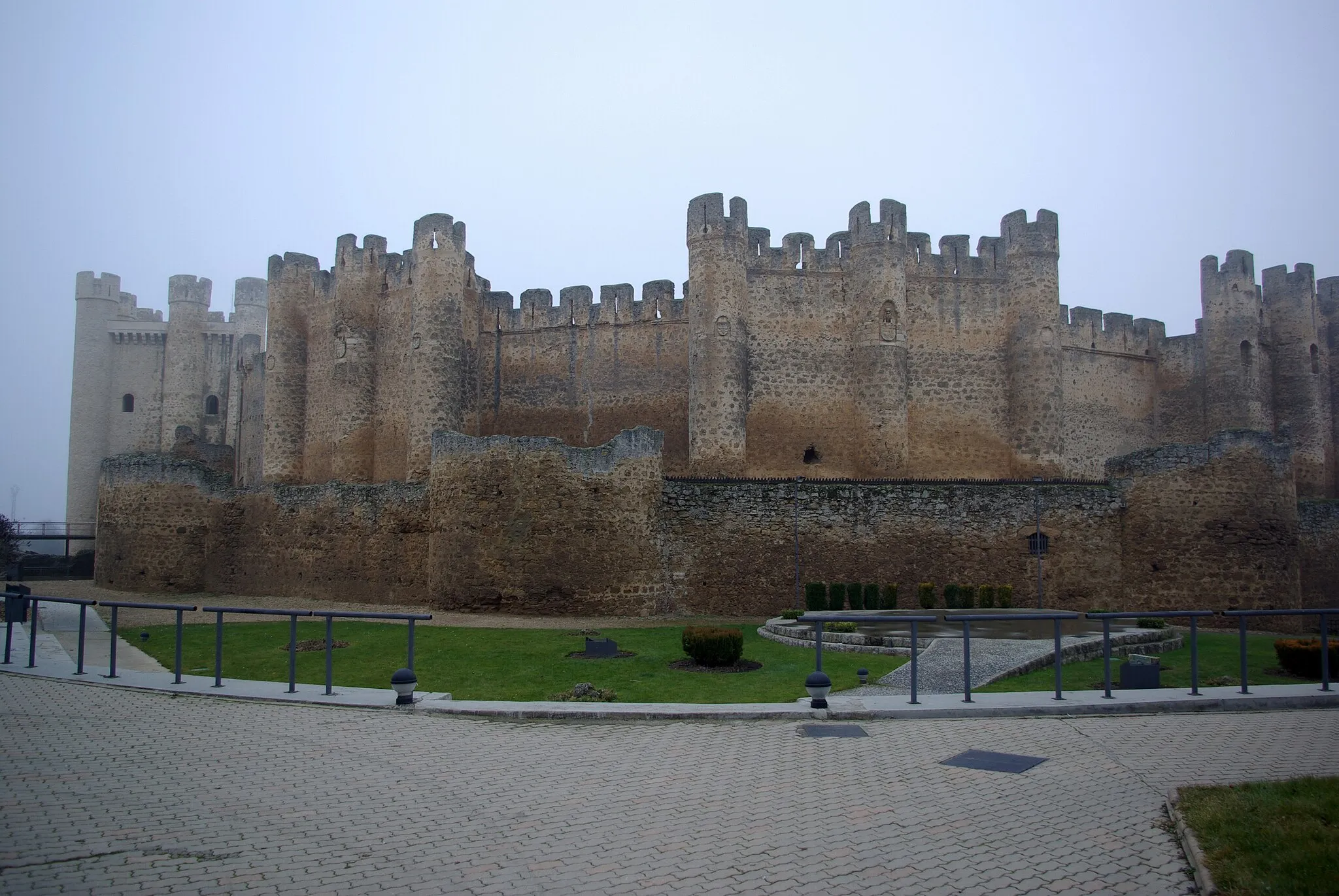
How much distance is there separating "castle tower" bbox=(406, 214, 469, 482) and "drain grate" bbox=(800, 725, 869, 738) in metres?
25.1

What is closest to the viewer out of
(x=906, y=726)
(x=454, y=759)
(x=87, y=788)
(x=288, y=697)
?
(x=87, y=788)

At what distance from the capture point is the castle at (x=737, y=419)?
24516 millimetres

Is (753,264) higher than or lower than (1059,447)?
higher

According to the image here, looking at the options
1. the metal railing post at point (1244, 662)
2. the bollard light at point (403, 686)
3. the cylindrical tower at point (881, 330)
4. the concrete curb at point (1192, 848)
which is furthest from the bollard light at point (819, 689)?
the cylindrical tower at point (881, 330)

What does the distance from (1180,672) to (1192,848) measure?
30.6 ft

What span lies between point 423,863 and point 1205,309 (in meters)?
41.2

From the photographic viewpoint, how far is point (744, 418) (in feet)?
107

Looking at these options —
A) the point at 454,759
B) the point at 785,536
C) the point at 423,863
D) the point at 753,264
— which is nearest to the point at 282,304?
the point at 753,264

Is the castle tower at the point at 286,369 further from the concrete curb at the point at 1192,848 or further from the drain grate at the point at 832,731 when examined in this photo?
the concrete curb at the point at 1192,848

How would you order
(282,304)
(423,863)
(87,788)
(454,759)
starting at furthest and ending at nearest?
(282,304) < (454,759) < (87,788) < (423,863)

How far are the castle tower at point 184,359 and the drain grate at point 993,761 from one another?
55.5m

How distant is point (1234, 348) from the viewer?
127 feet

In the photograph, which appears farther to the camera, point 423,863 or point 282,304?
point 282,304

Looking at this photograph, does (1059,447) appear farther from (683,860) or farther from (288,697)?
(683,860)
